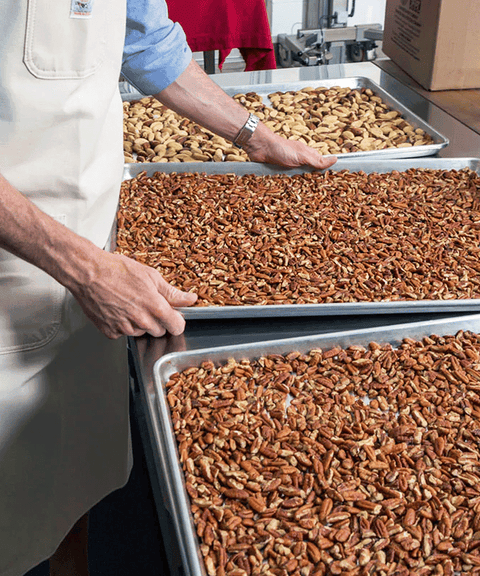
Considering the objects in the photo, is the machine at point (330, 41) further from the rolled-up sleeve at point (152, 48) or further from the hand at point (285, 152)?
the rolled-up sleeve at point (152, 48)

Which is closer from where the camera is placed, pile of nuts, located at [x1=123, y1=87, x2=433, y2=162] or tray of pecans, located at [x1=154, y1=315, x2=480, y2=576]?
tray of pecans, located at [x1=154, y1=315, x2=480, y2=576]

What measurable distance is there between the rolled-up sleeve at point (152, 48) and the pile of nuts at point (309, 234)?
0.23 metres

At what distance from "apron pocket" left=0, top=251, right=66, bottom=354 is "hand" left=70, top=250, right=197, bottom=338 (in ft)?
0.32

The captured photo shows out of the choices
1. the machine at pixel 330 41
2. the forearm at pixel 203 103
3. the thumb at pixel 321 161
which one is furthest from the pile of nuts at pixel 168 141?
the machine at pixel 330 41

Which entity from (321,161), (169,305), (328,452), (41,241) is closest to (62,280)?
(41,241)

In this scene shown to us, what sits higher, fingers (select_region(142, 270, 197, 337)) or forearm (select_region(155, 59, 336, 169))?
forearm (select_region(155, 59, 336, 169))

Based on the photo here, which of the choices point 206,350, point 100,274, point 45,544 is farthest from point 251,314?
point 45,544

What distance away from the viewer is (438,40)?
2.06 meters

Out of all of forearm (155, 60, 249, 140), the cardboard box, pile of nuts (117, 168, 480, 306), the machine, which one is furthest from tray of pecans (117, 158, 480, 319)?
the machine

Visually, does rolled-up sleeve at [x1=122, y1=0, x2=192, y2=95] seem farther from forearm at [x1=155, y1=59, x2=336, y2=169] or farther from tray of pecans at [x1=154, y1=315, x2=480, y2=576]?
tray of pecans at [x1=154, y1=315, x2=480, y2=576]

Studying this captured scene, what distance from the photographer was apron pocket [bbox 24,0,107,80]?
943mm

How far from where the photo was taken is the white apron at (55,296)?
0.97m

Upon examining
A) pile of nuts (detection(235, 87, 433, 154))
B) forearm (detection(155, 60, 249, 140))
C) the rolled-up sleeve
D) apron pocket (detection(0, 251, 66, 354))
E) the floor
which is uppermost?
the rolled-up sleeve

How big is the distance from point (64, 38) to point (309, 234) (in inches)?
24.0
